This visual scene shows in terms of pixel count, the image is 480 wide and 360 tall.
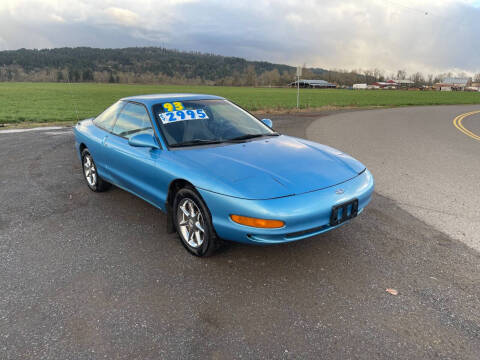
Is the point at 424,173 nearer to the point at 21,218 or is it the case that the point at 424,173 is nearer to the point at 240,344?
the point at 240,344

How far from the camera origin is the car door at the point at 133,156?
360 cm

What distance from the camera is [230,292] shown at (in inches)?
109

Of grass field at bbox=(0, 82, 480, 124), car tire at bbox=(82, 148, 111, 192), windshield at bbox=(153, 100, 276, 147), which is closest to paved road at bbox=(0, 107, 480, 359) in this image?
car tire at bbox=(82, 148, 111, 192)

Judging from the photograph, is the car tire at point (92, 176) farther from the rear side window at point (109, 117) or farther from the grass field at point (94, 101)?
the grass field at point (94, 101)

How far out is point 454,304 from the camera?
8.51ft

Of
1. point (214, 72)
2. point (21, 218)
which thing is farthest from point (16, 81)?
point (21, 218)

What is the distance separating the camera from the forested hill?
103562mm

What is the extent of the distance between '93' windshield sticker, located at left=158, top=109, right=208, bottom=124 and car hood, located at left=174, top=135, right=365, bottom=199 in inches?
20.9

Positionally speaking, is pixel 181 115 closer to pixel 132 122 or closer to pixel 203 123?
pixel 203 123

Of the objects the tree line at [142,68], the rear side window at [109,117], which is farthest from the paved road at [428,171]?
the tree line at [142,68]

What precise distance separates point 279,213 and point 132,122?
2.39 metres

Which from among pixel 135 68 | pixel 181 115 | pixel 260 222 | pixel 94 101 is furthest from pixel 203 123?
pixel 135 68

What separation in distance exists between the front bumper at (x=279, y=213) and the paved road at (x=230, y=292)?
417mm

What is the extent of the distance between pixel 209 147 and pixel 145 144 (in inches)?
25.9
